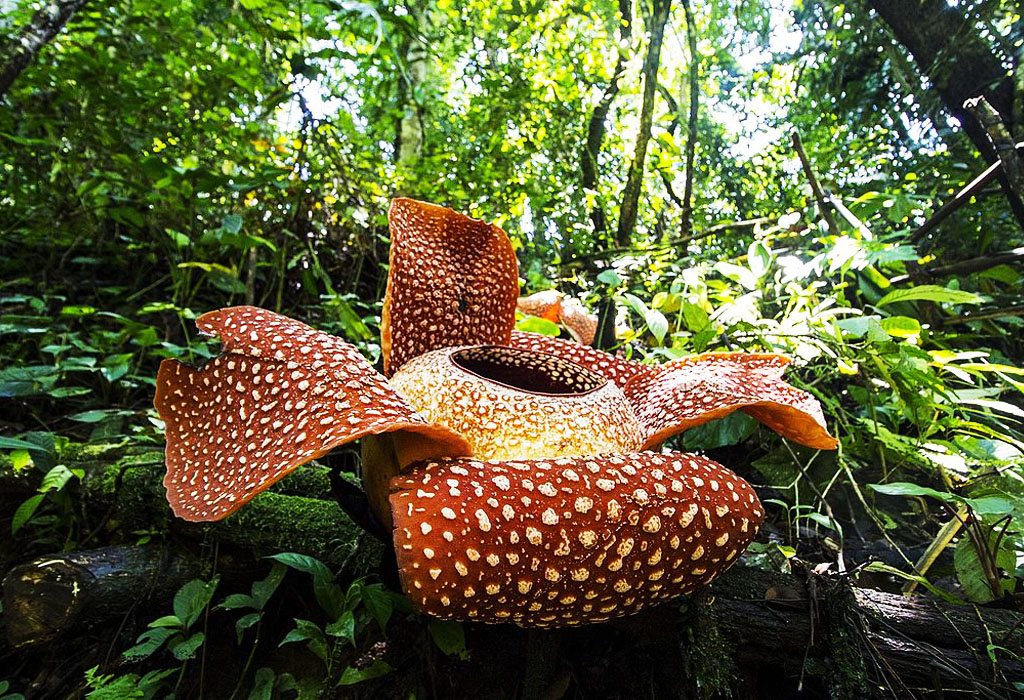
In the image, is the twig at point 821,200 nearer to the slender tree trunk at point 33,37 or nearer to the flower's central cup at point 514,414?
the flower's central cup at point 514,414

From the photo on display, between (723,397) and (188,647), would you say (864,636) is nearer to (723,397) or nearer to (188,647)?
(723,397)

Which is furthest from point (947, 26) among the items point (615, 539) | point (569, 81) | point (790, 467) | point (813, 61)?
point (615, 539)

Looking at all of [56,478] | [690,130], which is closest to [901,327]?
[56,478]

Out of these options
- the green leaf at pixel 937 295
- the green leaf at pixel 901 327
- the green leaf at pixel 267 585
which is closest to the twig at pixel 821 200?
the green leaf at pixel 937 295

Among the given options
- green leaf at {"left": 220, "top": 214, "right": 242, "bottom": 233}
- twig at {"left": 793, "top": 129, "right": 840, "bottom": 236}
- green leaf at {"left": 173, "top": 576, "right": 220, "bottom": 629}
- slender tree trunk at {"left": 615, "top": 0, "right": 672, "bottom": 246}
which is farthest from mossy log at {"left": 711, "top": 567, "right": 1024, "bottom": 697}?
slender tree trunk at {"left": 615, "top": 0, "right": 672, "bottom": 246}

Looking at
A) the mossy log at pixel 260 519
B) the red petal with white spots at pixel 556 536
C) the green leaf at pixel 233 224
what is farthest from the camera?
the green leaf at pixel 233 224

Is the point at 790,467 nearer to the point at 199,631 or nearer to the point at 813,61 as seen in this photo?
the point at 199,631
